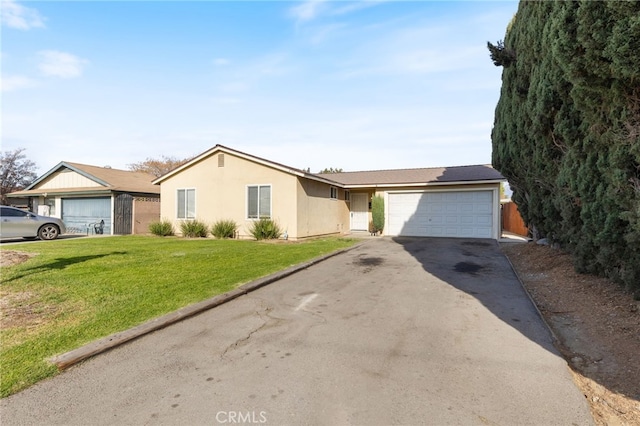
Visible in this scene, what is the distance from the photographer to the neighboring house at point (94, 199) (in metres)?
19.1

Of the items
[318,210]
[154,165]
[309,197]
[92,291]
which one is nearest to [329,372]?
[92,291]

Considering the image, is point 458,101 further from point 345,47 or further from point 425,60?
point 345,47

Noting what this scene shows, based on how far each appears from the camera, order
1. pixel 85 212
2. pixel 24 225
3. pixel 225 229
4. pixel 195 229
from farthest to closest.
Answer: pixel 85 212
pixel 195 229
pixel 225 229
pixel 24 225

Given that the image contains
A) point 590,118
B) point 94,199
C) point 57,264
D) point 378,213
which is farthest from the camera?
point 94,199

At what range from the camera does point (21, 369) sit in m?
3.14

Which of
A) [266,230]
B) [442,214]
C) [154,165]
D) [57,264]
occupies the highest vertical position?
[154,165]

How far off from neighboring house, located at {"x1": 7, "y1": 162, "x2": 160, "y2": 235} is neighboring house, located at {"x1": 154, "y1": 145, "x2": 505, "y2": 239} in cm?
242

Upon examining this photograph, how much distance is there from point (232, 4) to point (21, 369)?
9.85 m

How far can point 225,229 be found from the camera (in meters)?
15.5

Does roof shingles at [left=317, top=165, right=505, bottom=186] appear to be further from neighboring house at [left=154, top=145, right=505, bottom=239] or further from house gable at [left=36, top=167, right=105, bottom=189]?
house gable at [left=36, top=167, right=105, bottom=189]

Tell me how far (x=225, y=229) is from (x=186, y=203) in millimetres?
3406

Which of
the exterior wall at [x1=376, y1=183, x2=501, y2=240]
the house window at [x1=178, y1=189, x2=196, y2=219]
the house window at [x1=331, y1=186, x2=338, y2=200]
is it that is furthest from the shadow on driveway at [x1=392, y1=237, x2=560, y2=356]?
the house window at [x1=178, y1=189, x2=196, y2=219]

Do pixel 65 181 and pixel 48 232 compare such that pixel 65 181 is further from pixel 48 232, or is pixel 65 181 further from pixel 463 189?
pixel 463 189

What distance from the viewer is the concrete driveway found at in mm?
2564
